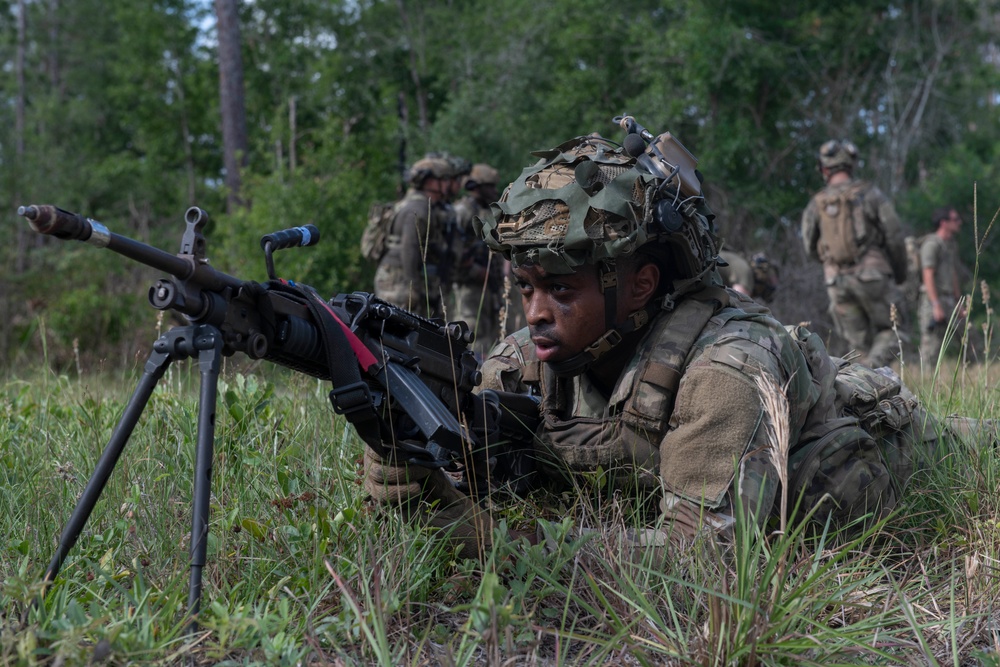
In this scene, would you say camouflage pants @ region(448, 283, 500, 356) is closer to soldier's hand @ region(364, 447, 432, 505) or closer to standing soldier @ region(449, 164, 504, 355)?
standing soldier @ region(449, 164, 504, 355)

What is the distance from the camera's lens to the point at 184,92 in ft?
75.5

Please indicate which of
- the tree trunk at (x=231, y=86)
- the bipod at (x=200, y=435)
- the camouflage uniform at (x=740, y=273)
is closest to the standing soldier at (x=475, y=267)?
the camouflage uniform at (x=740, y=273)

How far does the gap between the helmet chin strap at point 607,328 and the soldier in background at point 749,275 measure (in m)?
6.13

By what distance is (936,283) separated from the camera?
434 inches

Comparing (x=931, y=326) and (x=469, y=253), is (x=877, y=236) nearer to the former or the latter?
(x=931, y=326)

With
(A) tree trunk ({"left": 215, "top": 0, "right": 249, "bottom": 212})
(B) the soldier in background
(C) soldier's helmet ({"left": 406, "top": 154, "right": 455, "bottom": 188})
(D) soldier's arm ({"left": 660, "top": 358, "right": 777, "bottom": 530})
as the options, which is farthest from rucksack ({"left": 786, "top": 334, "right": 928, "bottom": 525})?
(A) tree trunk ({"left": 215, "top": 0, "right": 249, "bottom": 212})

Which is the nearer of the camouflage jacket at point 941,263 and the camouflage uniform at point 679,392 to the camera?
the camouflage uniform at point 679,392

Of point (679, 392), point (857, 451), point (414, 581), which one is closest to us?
point (414, 581)

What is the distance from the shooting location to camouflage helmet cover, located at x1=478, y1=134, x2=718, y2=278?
310cm

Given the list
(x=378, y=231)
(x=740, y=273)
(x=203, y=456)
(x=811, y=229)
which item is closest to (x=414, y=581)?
(x=203, y=456)

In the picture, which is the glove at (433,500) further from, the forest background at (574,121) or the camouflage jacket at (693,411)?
the forest background at (574,121)

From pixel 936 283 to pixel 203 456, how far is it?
1046cm

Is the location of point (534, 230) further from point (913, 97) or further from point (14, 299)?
point (913, 97)

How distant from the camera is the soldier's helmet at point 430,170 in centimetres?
970
